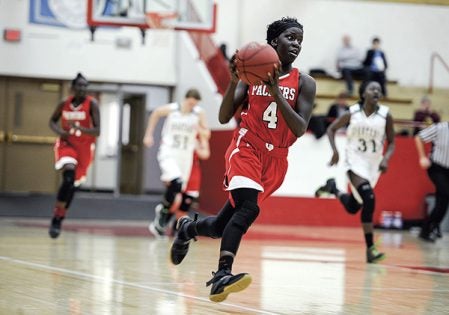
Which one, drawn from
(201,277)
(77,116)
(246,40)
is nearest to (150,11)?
(77,116)

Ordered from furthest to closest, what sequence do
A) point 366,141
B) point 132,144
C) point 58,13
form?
point 132,144 → point 58,13 → point 366,141

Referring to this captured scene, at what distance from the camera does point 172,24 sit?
56.2 ft

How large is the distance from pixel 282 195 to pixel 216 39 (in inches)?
201

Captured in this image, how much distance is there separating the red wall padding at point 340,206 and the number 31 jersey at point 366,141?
23.9 feet

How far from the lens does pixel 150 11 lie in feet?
55.9

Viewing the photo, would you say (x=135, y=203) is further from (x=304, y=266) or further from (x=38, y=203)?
(x=304, y=266)

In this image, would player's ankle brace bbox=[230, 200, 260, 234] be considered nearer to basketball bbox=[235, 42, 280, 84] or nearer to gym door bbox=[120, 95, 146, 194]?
basketball bbox=[235, 42, 280, 84]

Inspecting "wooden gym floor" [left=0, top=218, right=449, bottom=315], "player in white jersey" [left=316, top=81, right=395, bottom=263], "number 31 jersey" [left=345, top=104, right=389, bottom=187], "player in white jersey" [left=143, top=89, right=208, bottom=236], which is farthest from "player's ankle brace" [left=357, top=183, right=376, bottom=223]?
"player in white jersey" [left=143, top=89, right=208, bottom=236]

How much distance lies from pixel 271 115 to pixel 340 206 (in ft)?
43.1

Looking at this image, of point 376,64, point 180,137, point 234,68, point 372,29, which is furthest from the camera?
point 372,29

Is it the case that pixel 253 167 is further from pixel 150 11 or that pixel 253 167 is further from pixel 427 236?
pixel 150 11

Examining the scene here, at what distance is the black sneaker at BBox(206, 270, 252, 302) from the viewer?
5.90m

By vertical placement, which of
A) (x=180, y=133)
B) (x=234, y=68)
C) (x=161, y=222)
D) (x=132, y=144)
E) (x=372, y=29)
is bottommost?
(x=161, y=222)

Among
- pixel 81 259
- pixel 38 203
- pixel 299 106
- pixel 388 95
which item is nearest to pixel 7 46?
pixel 38 203
